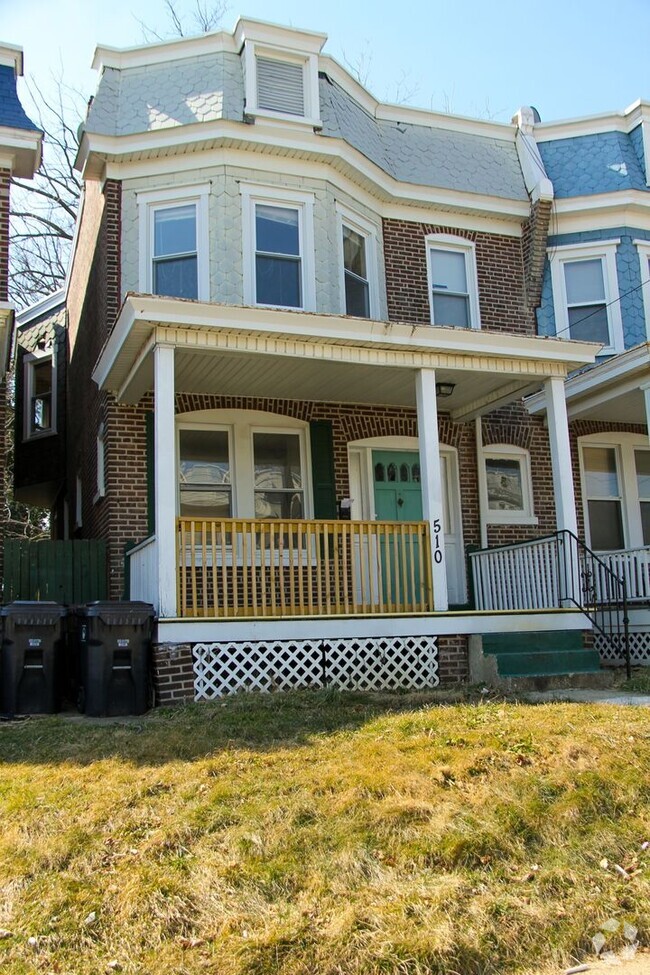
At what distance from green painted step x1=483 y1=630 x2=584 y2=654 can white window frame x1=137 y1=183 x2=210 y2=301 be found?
5.75 m

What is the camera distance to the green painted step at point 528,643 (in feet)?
34.0

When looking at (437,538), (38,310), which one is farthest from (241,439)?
(38,310)

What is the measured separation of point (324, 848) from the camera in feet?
17.5

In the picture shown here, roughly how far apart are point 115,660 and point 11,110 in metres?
7.69

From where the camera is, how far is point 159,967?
14.0 feet

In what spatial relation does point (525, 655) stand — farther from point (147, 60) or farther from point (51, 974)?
point (147, 60)

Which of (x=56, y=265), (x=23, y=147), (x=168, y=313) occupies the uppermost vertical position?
(x=56, y=265)

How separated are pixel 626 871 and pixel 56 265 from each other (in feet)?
81.4

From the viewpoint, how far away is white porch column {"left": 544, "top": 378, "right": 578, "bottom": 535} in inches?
440

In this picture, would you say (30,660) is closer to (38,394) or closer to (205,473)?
(205,473)

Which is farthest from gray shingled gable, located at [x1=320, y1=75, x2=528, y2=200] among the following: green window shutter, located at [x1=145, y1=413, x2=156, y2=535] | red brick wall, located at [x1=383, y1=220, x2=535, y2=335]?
green window shutter, located at [x1=145, y1=413, x2=156, y2=535]

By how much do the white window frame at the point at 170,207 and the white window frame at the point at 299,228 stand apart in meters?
0.51

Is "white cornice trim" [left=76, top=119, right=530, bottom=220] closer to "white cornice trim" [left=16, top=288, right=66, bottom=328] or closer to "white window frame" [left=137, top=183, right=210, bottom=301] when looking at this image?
"white window frame" [left=137, top=183, right=210, bottom=301]

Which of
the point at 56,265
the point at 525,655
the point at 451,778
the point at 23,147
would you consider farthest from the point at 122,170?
the point at 56,265
